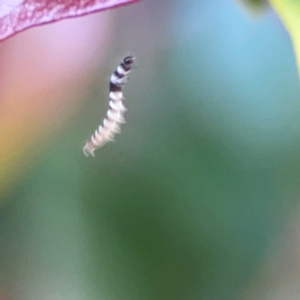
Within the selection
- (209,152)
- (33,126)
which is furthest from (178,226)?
(33,126)

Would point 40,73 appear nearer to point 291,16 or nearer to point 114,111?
point 114,111

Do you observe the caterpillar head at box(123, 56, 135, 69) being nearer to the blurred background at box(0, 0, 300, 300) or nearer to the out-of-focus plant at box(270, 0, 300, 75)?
the blurred background at box(0, 0, 300, 300)

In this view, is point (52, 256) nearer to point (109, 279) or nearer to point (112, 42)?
point (109, 279)

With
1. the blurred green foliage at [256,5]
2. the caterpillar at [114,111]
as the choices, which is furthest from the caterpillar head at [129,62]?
the blurred green foliage at [256,5]

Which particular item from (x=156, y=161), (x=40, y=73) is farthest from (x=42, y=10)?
(x=156, y=161)

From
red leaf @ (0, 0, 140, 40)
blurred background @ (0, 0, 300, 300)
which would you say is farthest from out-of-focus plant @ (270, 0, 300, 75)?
red leaf @ (0, 0, 140, 40)

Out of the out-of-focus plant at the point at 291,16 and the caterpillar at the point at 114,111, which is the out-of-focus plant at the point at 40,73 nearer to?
the caterpillar at the point at 114,111
